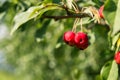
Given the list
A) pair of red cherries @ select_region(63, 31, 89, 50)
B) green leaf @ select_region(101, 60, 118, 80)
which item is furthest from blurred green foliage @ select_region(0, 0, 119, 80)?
green leaf @ select_region(101, 60, 118, 80)

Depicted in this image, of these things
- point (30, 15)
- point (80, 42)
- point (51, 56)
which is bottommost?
point (51, 56)

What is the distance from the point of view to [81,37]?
1.85 meters

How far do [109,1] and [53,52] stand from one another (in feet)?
11.9

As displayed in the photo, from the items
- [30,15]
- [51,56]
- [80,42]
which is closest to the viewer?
[30,15]

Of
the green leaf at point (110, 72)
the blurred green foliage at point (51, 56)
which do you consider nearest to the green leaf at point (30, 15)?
the green leaf at point (110, 72)

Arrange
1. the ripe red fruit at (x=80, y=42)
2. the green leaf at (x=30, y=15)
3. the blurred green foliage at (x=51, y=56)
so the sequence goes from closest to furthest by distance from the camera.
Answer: the green leaf at (x=30, y=15) < the ripe red fruit at (x=80, y=42) < the blurred green foliage at (x=51, y=56)

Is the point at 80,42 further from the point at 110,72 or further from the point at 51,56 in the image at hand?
the point at 51,56

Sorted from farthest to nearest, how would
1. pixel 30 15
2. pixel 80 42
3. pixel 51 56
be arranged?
pixel 51 56 → pixel 80 42 → pixel 30 15

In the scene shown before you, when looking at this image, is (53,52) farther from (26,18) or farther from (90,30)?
(26,18)

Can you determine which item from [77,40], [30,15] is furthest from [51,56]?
[30,15]

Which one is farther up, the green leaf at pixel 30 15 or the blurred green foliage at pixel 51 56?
the green leaf at pixel 30 15

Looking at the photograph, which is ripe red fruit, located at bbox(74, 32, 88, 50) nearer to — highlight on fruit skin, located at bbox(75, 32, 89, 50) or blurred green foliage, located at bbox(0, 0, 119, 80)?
highlight on fruit skin, located at bbox(75, 32, 89, 50)

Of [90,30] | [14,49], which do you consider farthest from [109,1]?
[14,49]

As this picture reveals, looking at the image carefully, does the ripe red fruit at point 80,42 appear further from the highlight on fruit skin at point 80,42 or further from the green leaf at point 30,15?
the green leaf at point 30,15
